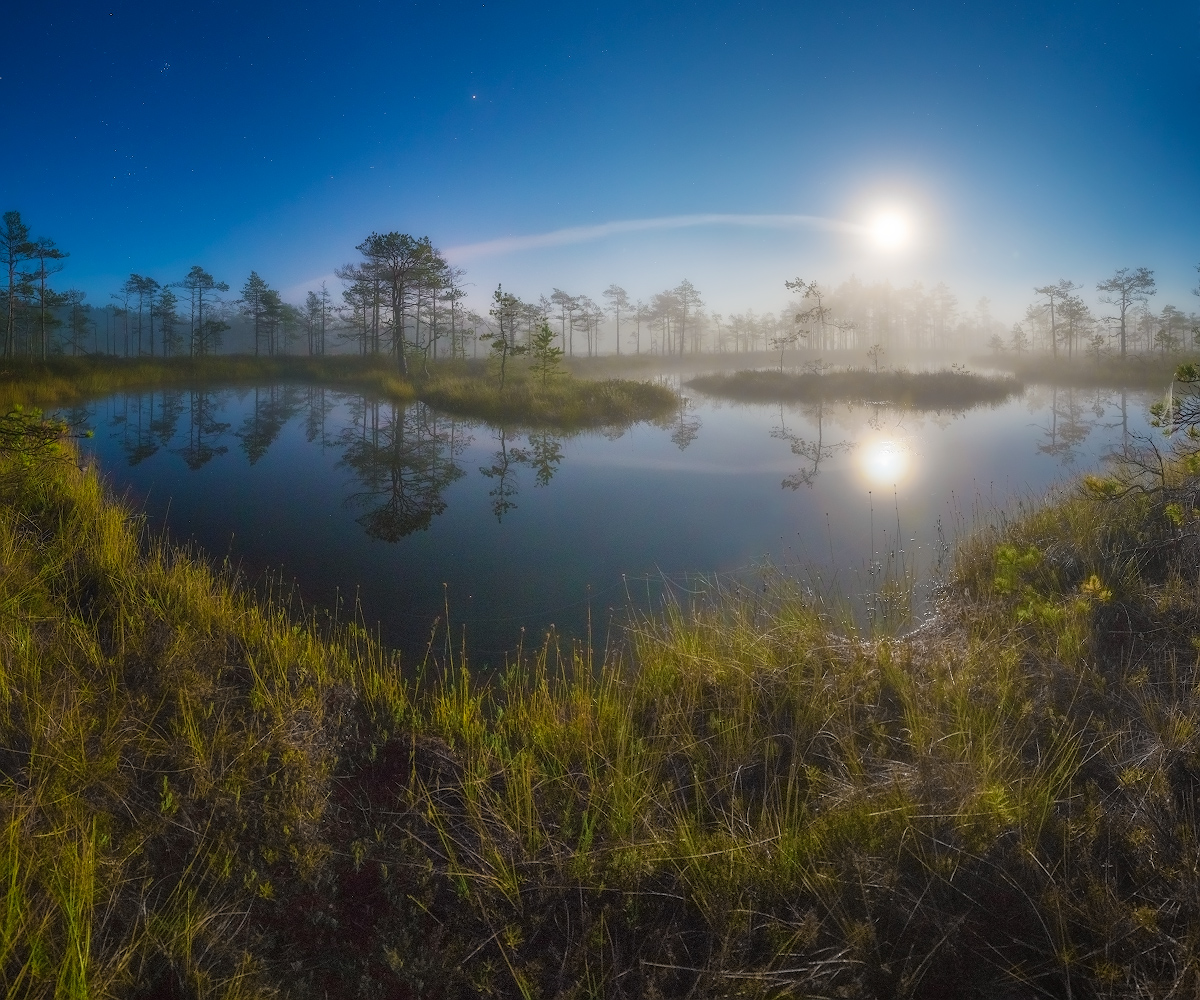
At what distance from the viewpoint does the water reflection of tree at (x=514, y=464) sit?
786cm

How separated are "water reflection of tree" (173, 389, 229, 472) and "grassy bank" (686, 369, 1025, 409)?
15507 millimetres

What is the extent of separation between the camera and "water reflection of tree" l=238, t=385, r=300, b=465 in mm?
11462

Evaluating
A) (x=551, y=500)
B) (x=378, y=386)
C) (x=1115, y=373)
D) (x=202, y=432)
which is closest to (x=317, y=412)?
(x=202, y=432)

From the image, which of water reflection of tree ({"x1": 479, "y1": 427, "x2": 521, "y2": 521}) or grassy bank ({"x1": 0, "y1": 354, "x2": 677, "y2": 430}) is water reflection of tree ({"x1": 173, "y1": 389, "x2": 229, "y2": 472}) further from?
water reflection of tree ({"x1": 479, "y1": 427, "x2": 521, "y2": 521})

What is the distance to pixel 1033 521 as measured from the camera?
5.39m

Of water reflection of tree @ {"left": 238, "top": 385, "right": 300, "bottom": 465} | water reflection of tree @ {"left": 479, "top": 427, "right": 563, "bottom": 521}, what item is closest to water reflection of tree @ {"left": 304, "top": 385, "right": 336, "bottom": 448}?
water reflection of tree @ {"left": 238, "top": 385, "right": 300, "bottom": 465}

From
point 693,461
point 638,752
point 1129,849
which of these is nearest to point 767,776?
point 638,752

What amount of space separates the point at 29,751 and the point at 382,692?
1.30 m

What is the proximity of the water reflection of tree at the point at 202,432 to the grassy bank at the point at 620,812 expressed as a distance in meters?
7.55

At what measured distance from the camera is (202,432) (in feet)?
42.4

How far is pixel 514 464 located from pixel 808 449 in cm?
519

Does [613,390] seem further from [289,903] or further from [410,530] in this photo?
[289,903]

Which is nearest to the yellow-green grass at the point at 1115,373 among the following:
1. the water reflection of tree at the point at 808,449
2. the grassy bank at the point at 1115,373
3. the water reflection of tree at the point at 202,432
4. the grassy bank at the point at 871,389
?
the grassy bank at the point at 1115,373

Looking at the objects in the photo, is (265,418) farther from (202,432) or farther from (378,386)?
(378,386)
